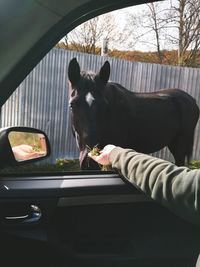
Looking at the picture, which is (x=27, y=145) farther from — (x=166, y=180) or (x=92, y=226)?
(x=166, y=180)

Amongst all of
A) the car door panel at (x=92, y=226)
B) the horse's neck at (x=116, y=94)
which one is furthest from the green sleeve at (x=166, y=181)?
the horse's neck at (x=116, y=94)

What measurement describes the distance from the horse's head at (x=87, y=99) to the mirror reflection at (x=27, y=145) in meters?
0.63

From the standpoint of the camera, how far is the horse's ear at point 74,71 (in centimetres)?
227

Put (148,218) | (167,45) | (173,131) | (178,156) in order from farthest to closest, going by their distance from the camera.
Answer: (173,131), (178,156), (167,45), (148,218)

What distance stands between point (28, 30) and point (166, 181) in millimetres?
622

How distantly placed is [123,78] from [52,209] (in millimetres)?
1129

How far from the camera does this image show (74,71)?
7.64ft

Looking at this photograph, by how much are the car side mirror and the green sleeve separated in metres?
0.32

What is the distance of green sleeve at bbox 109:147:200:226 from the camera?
1146 mm

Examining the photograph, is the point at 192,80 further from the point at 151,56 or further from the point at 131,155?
the point at 131,155

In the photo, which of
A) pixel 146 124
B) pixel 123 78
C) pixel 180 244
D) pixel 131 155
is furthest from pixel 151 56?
pixel 146 124

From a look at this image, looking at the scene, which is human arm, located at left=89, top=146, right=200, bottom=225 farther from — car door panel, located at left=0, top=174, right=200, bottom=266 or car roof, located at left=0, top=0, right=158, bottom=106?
car roof, located at left=0, top=0, right=158, bottom=106

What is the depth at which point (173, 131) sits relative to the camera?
2961 millimetres

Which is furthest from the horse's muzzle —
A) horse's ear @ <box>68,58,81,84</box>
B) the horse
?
horse's ear @ <box>68,58,81,84</box>
